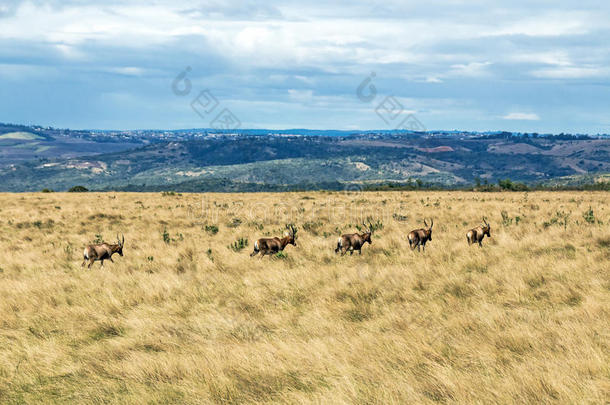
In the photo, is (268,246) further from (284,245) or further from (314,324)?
(314,324)

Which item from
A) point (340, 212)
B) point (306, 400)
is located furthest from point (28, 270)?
point (340, 212)

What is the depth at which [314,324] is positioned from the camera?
7.21m

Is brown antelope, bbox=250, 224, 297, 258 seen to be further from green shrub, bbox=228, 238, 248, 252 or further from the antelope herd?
green shrub, bbox=228, 238, 248, 252

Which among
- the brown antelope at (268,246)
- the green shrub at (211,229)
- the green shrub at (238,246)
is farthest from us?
the green shrub at (211,229)

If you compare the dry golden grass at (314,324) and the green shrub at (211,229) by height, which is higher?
the dry golden grass at (314,324)

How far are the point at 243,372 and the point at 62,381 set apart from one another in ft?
6.81

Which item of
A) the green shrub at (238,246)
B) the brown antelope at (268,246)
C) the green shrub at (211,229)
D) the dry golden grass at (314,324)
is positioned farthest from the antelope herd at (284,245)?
the green shrub at (211,229)

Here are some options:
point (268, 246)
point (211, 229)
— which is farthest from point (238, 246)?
point (211, 229)

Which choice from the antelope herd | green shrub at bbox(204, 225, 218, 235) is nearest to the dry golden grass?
the antelope herd

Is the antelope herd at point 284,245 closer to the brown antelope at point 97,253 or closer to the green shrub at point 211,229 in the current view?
the brown antelope at point 97,253

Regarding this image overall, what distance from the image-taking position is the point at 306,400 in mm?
4609

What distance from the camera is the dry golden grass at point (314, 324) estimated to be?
5.04m

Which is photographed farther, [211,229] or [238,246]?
[211,229]

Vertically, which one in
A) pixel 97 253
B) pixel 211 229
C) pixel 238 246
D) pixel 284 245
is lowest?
pixel 211 229
